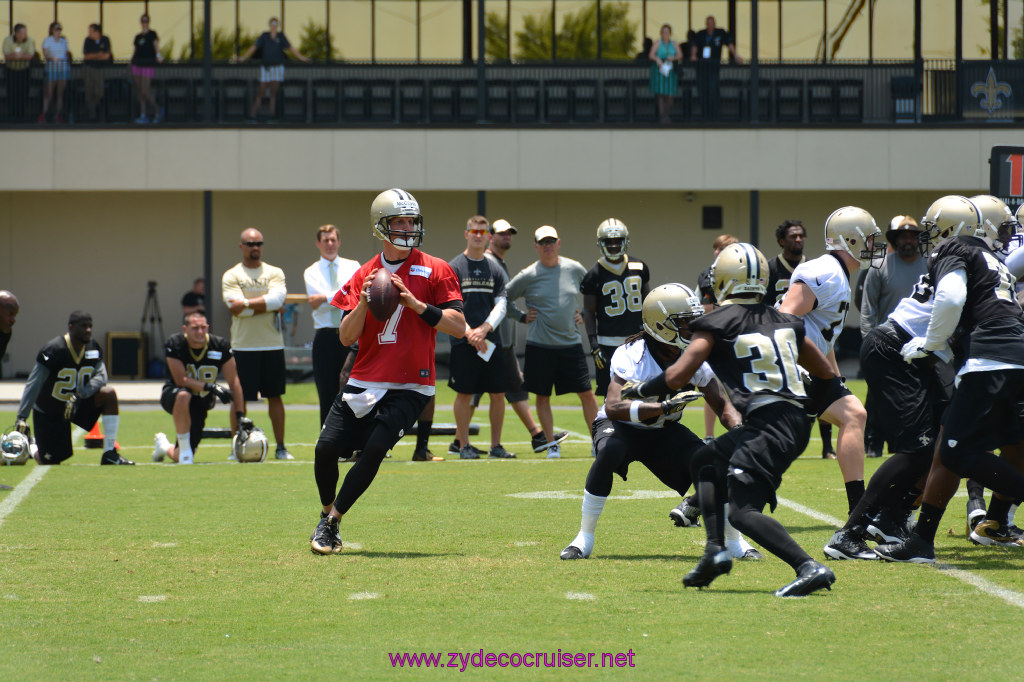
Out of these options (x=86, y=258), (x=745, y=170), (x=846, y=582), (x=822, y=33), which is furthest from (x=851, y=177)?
(x=846, y=582)

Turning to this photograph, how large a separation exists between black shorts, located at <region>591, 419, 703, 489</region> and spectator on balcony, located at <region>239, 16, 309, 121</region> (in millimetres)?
21488

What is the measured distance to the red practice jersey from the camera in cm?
723

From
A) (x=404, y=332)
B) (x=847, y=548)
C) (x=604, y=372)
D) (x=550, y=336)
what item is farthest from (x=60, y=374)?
(x=847, y=548)

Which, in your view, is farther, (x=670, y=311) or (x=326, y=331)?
(x=326, y=331)

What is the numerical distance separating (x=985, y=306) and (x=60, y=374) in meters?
8.48

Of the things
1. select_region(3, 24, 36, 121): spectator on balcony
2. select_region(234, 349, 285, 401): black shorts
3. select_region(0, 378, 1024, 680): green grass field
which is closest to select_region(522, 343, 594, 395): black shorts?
select_region(234, 349, 285, 401): black shorts

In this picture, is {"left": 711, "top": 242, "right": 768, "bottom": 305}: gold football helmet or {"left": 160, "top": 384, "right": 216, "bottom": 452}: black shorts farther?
{"left": 160, "top": 384, "right": 216, "bottom": 452}: black shorts

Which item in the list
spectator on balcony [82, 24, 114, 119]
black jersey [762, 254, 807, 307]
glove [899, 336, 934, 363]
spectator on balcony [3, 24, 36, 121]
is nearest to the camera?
glove [899, 336, 934, 363]

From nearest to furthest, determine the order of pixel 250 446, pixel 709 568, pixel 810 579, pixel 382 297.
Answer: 1. pixel 810 579
2. pixel 709 568
3. pixel 382 297
4. pixel 250 446

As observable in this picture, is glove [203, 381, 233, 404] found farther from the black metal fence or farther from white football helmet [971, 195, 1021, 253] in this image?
the black metal fence

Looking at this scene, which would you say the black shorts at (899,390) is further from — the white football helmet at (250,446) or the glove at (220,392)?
the glove at (220,392)

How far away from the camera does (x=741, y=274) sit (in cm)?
595

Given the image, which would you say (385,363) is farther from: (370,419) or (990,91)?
(990,91)

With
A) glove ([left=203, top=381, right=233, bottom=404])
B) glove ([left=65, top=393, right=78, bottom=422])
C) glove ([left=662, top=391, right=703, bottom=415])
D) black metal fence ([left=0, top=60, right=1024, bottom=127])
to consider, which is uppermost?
black metal fence ([left=0, top=60, right=1024, bottom=127])
